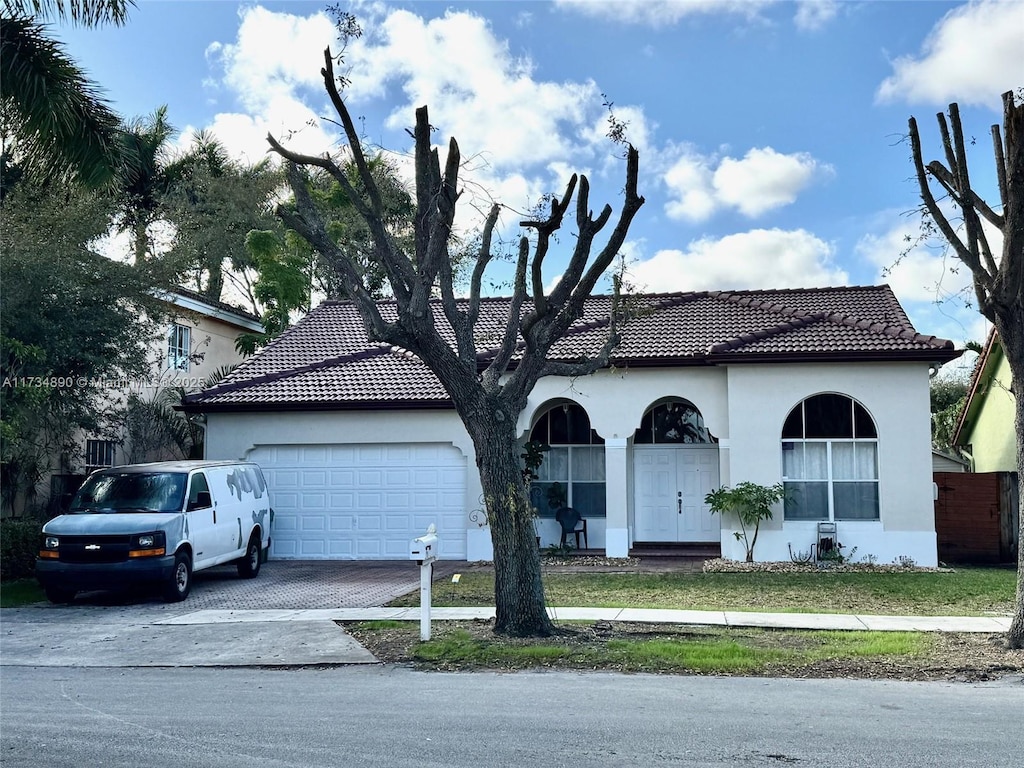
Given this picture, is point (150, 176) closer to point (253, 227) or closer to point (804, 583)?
point (253, 227)

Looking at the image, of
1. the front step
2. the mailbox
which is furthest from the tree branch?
the front step

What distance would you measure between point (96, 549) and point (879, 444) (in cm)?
1325

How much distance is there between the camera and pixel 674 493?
20.5 m

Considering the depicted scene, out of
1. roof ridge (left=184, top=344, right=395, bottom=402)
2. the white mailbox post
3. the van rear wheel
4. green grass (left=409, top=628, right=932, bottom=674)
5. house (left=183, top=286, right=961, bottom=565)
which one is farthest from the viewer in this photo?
roof ridge (left=184, top=344, right=395, bottom=402)

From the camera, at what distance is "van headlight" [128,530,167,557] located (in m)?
13.7

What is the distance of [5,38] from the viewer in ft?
45.5

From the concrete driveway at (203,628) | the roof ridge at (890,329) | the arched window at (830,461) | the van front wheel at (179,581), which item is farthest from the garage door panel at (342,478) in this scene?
the roof ridge at (890,329)

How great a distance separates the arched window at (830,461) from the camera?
60.5 feet

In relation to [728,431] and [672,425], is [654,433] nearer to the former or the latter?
[672,425]

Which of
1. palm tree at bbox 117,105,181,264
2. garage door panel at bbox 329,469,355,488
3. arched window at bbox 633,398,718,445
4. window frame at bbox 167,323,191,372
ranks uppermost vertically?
palm tree at bbox 117,105,181,264

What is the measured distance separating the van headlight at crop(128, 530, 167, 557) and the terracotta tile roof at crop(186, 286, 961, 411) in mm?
6429

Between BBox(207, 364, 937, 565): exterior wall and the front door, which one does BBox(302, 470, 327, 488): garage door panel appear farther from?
the front door

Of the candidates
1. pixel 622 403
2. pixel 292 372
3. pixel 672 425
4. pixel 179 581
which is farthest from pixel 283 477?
pixel 672 425

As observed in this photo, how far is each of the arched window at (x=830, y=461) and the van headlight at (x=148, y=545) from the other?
10.9m
